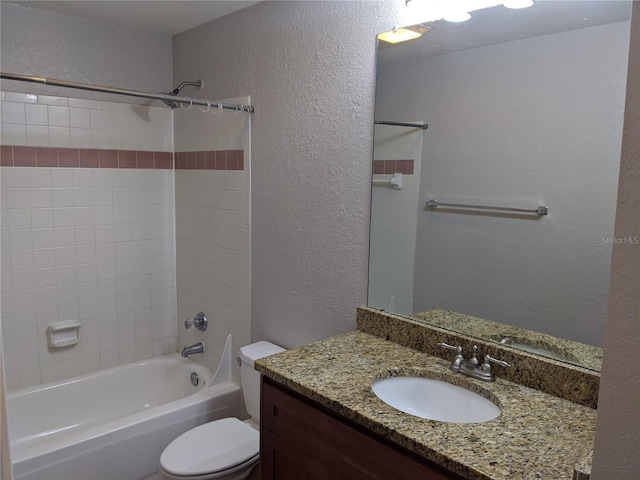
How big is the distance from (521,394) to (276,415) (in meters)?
0.77

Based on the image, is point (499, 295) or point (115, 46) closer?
point (499, 295)

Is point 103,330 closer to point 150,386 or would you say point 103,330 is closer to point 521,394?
point 150,386

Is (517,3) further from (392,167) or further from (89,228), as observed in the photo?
(89,228)

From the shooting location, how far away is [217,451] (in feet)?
6.70

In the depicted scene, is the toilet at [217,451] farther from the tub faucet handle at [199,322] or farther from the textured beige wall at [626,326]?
the textured beige wall at [626,326]

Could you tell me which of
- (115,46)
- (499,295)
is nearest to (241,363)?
(499,295)

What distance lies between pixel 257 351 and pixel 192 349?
0.72 metres

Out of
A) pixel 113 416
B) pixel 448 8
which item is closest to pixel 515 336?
pixel 448 8

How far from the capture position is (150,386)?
3.04 m

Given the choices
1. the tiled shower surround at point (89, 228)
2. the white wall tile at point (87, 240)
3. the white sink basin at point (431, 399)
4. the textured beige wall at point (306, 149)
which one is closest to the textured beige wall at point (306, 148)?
the textured beige wall at point (306, 149)

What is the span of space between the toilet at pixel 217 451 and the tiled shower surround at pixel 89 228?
1086 millimetres

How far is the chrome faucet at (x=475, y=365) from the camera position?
1.56 meters

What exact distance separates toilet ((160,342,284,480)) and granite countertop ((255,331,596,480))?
60 cm

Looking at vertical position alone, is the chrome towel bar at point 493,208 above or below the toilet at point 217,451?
above
